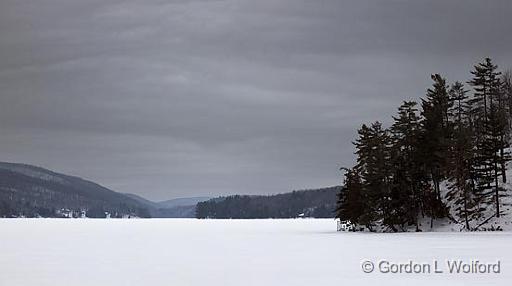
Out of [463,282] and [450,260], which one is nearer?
[463,282]

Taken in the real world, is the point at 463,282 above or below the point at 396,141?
below

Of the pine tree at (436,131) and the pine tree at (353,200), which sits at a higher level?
the pine tree at (436,131)

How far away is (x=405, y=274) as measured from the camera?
29.9 metres

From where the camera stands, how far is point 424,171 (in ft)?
321

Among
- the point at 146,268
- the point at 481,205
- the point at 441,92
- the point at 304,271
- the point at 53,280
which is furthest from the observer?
the point at 441,92

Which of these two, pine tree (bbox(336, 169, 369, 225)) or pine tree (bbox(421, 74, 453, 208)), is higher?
pine tree (bbox(421, 74, 453, 208))

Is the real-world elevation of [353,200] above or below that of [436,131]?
below

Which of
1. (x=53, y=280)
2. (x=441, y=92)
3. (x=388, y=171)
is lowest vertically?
(x=53, y=280)

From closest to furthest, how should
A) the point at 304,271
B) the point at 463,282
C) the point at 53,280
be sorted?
the point at 463,282 < the point at 53,280 < the point at 304,271

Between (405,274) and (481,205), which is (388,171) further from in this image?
(405,274)

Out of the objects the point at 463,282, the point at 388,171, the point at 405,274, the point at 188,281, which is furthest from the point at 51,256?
the point at 388,171

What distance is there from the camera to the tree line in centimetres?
9094

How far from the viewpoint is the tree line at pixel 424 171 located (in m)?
90.9

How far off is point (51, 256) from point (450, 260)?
82.5 ft
